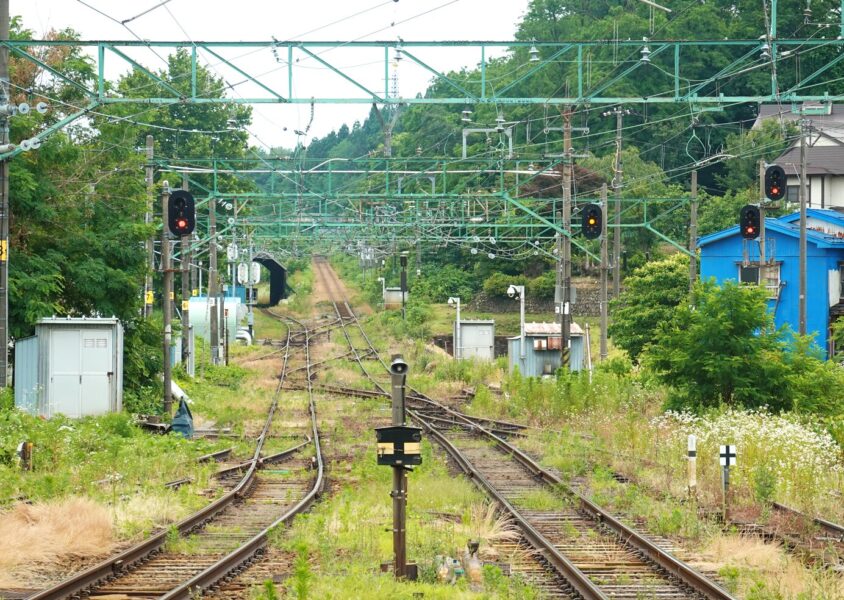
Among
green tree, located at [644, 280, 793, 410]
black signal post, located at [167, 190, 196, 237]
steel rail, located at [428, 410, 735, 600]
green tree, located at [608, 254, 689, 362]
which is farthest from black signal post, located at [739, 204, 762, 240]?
green tree, located at [608, 254, 689, 362]

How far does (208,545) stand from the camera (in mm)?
12898

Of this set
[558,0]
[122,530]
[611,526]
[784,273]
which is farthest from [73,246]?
[558,0]

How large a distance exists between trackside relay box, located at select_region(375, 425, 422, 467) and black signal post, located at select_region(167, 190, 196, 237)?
37.5 ft

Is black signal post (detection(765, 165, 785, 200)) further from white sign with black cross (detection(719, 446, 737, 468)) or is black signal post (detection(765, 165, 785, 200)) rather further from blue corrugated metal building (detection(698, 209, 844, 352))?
blue corrugated metal building (detection(698, 209, 844, 352))

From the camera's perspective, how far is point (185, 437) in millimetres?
23672

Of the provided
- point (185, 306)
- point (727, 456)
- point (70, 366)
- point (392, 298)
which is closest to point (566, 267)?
point (185, 306)

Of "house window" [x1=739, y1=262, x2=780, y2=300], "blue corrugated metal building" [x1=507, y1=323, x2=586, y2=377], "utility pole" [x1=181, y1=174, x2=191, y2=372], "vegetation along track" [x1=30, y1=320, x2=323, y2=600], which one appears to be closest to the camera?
"vegetation along track" [x1=30, y1=320, x2=323, y2=600]

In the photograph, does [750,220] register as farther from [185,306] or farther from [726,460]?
[185,306]

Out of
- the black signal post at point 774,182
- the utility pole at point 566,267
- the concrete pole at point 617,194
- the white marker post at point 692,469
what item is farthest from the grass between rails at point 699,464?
the concrete pole at point 617,194

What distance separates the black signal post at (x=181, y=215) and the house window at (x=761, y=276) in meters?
11.4

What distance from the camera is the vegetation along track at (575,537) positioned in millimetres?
10711

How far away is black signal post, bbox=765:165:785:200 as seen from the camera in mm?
22578

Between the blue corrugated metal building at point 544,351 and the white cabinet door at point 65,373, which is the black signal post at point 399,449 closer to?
Result: the white cabinet door at point 65,373

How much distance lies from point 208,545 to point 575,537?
4329 millimetres
